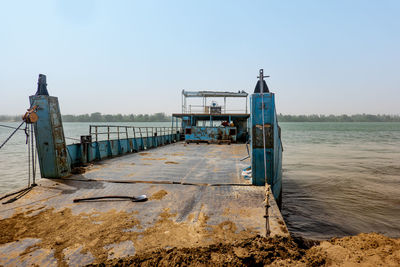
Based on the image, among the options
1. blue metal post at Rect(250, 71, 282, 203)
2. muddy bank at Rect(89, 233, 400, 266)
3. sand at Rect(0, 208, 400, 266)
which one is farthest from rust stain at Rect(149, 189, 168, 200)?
blue metal post at Rect(250, 71, 282, 203)

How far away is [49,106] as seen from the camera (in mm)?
5609

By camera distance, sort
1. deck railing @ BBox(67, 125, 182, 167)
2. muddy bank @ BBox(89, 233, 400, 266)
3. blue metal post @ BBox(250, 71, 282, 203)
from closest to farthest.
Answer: muddy bank @ BBox(89, 233, 400, 266) < blue metal post @ BBox(250, 71, 282, 203) < deck railing @ BBox(67, 125, 182, 167)

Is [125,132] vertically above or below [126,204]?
above

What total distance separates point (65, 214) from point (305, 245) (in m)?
5.10

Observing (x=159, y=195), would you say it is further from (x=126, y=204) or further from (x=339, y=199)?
(x=339, y=199)

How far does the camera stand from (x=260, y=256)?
236 centimetres

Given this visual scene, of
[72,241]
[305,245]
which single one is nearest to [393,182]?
[305,245]

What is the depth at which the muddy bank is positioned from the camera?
7.54 feet

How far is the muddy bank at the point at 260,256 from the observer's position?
7.54ft

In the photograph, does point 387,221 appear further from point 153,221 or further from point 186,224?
point 153,221

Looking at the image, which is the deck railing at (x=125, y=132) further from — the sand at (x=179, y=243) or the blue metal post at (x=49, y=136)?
the sand at (x=179, y=243)

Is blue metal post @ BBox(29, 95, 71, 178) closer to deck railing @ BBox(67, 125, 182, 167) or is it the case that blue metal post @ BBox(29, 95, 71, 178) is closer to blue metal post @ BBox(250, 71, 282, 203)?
deck railing @ BBox(67, 125, 182, 167)

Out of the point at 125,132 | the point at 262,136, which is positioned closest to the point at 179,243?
the point at 262,136

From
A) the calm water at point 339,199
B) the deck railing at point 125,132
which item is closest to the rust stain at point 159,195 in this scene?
the calm water at point 339,199
